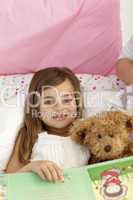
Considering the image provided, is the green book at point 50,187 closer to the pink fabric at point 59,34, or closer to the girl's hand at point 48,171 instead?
the girl's hand at point 48,171

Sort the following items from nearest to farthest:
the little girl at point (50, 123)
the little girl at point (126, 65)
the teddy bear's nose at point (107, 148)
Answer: the teddy bear's nose at point (107, 148) → the little girl at point (50, 123) → the little girl at point (126, 65)

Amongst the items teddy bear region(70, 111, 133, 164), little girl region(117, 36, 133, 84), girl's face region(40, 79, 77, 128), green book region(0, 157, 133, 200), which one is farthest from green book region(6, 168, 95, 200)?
little girl region(117, 36, 133, 84)

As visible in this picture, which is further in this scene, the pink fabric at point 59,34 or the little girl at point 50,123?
the pink fabric at point 59,34

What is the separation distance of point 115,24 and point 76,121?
1.71 feet

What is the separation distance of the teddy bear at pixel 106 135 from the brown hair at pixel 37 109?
0.13 metres

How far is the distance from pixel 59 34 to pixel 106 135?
544 millimetres

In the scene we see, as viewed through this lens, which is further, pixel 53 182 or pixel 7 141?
pixel 7 141

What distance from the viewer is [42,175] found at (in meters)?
0.87

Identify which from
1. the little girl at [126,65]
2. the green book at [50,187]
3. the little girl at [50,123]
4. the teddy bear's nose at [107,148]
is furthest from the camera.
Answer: the little girl at [126,65]

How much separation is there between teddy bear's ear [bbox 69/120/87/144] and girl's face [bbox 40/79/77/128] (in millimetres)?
62

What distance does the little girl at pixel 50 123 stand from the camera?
1.06 meters

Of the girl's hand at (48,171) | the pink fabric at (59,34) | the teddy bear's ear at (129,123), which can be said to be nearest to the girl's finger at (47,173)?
the girl's hand at (48,171)

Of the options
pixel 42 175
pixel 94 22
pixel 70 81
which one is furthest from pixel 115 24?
pixel 42 175

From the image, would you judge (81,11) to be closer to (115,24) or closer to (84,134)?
(115,24)
